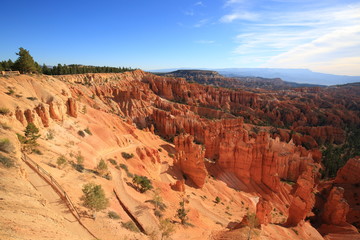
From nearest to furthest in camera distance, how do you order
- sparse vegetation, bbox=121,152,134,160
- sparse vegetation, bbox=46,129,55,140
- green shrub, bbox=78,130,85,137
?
sparse vegetation, bbox=46,129,55,140 → green shrub, bbox=78,130,85,137 → sparse vegetation, bbox=121,152,134,160

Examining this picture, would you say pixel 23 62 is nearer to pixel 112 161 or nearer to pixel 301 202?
pixel 112 161

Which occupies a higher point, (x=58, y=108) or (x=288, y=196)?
(x=58, y=108)

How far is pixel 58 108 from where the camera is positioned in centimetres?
2530

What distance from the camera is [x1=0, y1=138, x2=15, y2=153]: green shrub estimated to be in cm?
1205

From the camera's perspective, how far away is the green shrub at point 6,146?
12.0 metres

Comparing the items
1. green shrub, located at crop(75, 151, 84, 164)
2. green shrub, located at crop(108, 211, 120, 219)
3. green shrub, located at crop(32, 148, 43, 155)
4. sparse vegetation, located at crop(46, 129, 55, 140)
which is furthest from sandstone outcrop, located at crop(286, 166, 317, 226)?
sparse vegetation, located at crop(46, 129, 55, 140)

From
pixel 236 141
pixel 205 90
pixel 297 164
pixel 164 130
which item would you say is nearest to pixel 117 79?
pixel 164 130

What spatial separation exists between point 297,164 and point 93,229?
4678 centimetres

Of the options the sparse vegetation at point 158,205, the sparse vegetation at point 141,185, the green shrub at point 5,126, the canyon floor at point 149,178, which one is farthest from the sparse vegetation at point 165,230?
the green shrub at point 5,126

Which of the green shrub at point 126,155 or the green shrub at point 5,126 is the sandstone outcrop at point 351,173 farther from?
the green shrub at point 5,126

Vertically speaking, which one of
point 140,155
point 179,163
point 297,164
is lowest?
point 297,164

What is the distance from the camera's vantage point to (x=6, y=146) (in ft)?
40.1

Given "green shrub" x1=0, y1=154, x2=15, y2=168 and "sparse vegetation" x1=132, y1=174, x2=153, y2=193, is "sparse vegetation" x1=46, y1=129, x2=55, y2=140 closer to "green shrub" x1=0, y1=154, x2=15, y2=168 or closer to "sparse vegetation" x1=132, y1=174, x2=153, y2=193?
"sparse vegetation" x1=132, y1=174, x2=153, y2=193

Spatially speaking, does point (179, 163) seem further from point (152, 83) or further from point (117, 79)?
point (152, 83)
